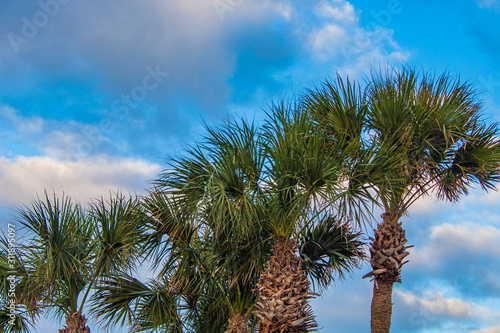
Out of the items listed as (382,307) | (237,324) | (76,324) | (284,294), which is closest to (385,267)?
(382,307)

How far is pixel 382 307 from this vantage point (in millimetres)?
9508

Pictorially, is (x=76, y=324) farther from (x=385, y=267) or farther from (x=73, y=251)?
(x=385, y=267)

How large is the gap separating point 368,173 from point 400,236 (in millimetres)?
1946

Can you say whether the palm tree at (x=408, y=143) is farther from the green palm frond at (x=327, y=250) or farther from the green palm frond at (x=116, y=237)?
the green palm frond at (x=116, y=237)

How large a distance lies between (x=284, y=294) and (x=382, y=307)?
216cm

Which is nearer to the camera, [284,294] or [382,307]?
[284,294]

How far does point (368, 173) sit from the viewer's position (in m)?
8.65

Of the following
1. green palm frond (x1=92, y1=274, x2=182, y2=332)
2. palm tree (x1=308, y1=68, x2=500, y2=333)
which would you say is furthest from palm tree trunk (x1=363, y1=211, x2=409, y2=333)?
green palm frond (x1=92, y1=274, x2=182, y2=332)

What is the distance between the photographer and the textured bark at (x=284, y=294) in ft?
28.3

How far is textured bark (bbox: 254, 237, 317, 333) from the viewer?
8633 mm

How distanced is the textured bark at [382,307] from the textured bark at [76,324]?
588 centimetres

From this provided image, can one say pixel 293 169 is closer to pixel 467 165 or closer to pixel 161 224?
pixel 161 224

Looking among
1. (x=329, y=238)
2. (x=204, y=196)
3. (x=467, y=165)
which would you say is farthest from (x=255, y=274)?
(x=467, y=165)

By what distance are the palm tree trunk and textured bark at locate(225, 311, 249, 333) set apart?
2.52 m
